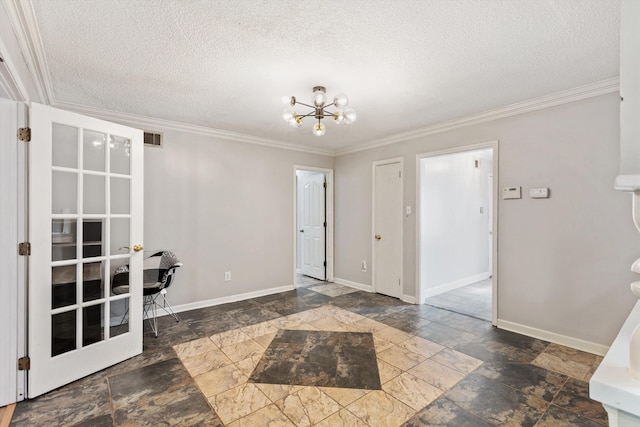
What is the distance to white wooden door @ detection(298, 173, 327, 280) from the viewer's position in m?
5.68

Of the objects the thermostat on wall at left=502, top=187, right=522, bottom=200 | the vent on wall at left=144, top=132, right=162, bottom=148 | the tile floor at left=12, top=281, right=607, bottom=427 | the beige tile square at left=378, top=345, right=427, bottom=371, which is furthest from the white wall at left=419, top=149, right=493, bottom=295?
→ the vent on wall at left=144, top=132, right=162, bottom=148

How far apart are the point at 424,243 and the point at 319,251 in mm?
2089

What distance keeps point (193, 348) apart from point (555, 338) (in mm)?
3519

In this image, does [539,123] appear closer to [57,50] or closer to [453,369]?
[453,369]

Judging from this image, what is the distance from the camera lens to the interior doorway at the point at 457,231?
13.9 feet

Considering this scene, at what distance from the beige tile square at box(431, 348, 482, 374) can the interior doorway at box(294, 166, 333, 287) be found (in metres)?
2.89

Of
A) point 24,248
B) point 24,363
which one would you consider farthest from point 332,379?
point 24,248

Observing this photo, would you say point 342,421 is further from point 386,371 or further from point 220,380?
point 220,380

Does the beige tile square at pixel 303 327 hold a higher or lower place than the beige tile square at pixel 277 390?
higher

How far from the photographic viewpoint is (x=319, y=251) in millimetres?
5770

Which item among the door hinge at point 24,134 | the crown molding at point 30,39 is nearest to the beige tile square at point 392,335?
the door hinge at point 24,134

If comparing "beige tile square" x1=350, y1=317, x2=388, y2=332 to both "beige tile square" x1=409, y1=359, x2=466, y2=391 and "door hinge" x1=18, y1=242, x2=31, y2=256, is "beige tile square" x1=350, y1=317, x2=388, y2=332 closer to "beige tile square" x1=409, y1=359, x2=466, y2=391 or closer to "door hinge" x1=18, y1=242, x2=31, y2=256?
"beige tile square" x1=409, y1=359, x2=466, y2=391

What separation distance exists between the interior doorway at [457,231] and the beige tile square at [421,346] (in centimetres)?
99

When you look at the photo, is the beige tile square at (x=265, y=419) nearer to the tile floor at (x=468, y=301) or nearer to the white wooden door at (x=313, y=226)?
the tile floor at (x=468, y=301)
